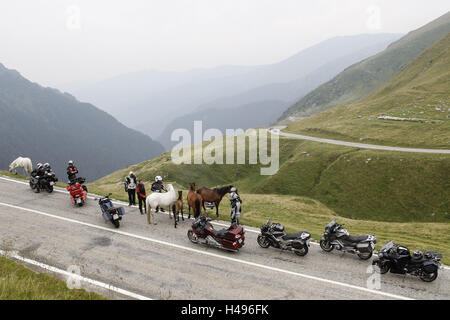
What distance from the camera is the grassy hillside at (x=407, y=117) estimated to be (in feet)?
184

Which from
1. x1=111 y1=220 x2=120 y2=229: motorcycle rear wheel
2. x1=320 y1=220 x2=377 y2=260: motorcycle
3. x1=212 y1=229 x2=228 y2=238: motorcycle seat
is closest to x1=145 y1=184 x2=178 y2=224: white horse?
x1=111 y1=220 x2=120 y2=229: motorcycle rear wheel

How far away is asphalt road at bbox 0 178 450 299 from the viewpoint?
38.9 ft

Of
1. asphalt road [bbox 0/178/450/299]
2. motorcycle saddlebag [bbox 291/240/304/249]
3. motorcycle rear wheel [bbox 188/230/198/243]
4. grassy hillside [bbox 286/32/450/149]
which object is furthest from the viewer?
grassy hillside [bbox 286/32/450/149]

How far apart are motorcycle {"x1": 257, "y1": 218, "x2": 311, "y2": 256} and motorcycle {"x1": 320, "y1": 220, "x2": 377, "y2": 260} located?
45.4 inches

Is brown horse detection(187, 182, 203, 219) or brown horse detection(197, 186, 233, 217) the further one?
brown horse detection(197, 186, 233, 217)

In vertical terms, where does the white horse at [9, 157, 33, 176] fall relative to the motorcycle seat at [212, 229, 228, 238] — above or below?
above

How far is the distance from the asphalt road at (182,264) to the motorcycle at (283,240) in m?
0.38

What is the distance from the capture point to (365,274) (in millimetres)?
13148

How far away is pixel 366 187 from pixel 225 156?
30.5 meters

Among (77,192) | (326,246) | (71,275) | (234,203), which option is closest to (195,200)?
(234,203)

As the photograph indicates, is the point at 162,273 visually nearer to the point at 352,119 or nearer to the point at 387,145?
the point at 387,145

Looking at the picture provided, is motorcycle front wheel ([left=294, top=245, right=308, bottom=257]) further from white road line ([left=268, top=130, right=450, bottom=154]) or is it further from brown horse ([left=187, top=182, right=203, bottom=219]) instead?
white road line ([left=268, top=130, right=450, bottom=154])

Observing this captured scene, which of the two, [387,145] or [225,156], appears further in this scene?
[225,156]
